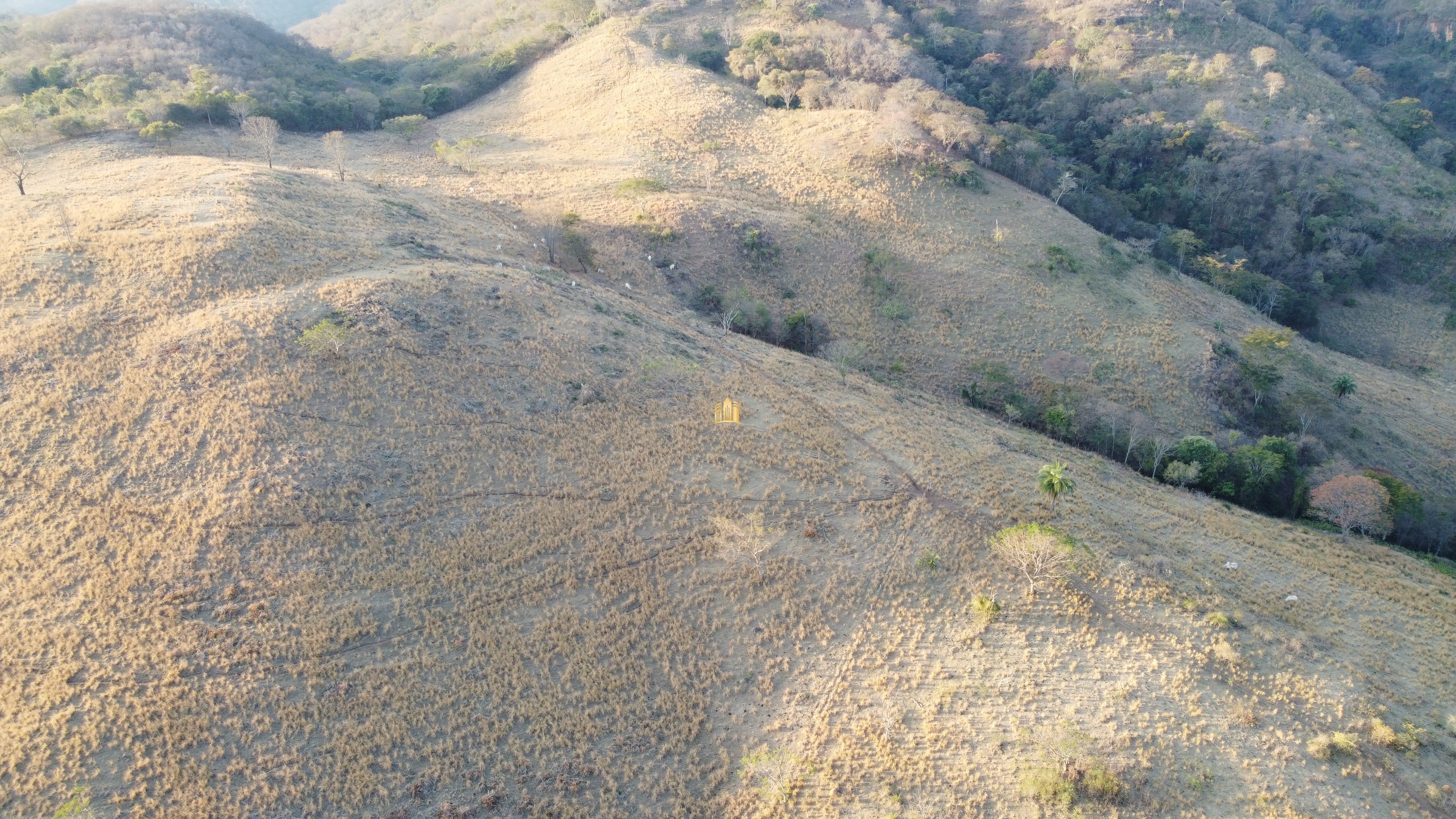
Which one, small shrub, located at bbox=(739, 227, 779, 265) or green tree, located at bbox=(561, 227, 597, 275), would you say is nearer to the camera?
green tree, located at bbox=(561, 227, 597, 275)

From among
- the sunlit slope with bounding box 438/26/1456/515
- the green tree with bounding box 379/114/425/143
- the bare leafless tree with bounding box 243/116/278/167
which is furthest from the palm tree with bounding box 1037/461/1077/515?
the green tree with bounding box 379/114/425/143

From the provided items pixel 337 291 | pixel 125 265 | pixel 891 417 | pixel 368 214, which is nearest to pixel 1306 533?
pixel 891 417

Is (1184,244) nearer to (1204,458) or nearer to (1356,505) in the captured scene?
(1204,458)

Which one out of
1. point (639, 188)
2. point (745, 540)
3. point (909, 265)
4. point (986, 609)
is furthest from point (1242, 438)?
point (639, 188)

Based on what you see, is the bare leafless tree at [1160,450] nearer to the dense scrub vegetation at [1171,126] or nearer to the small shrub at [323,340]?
the dense scrub vegetation at [1171,126]

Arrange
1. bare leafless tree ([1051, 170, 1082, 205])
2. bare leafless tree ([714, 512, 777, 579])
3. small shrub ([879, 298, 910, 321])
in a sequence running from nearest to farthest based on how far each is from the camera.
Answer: bare leafless tree ([714, 512, 777, 579]), small shrub ([879, 298, 910, 321]), bare leafless tree ([1051, 170, 1082, 205])

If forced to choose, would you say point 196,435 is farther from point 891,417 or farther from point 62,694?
point 891,417

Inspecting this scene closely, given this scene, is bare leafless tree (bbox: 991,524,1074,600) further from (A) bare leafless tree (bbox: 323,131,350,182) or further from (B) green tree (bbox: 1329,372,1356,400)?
(A) bare leafless tree (bbox: 323,131,350,182)
